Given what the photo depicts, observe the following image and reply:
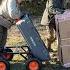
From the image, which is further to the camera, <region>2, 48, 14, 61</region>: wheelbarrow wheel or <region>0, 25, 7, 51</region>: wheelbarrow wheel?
<region>2, 48, 14, 61</region>: wheelbarrow wheel

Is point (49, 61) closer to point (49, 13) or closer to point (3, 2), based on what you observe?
point (49, 13)

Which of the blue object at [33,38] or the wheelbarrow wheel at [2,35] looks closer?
the blue object at [33,38]

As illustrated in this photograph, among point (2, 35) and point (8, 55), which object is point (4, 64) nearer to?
point (2, 35)

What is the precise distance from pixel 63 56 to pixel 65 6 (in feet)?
4.66

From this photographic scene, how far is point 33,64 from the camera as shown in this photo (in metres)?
7.48

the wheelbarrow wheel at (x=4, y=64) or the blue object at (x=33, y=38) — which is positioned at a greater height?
the blue object at (x=33, y=38)

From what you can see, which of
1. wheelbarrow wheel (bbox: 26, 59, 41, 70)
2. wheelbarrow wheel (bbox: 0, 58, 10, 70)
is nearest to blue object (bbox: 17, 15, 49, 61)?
wheelbarrow wheel (bbox: 26, 59, 41, 70)

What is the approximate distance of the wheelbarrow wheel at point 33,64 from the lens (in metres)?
7.46

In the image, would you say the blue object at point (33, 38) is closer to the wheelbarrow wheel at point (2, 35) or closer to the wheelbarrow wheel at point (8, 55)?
the wheelbarrow wheel at point (2, 35)

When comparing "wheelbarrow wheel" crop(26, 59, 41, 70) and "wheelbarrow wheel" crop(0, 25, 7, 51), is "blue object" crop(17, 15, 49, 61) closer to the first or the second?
"wheelbarrow wheel" crop(26, 59, 41, 70)

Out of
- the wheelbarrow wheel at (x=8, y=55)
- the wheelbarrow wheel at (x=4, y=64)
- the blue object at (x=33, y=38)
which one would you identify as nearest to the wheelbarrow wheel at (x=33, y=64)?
the blue object at (x=33, y=38)

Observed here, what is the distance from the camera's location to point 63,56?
7.31 meters

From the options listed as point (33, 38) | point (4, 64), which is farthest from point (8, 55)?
point (33, 38)

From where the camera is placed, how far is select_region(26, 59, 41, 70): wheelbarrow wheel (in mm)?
7461
